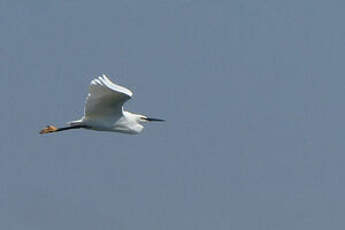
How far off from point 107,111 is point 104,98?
5.28 feet

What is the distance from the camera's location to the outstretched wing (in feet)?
124

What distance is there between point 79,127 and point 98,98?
3.10 metres

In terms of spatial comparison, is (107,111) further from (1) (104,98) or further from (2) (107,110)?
Result: (1) (104,98)

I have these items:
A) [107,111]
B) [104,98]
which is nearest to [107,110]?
[107,111]

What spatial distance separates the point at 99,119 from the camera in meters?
41.3

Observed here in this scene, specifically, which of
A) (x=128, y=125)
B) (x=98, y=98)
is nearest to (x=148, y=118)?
(x=128, y=125)

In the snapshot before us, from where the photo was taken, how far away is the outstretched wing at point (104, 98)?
37906 mm

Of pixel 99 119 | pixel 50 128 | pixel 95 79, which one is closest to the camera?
pixel 95 79

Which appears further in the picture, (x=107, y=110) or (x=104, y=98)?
(x=107, y=110)

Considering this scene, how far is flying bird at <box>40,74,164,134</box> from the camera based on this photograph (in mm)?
38188

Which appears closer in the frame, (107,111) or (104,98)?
(104,98)

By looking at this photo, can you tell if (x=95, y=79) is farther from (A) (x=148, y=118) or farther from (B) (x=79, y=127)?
(A) (x=148, y=118)

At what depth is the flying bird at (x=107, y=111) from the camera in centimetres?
3819

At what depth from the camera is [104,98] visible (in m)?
39.4
